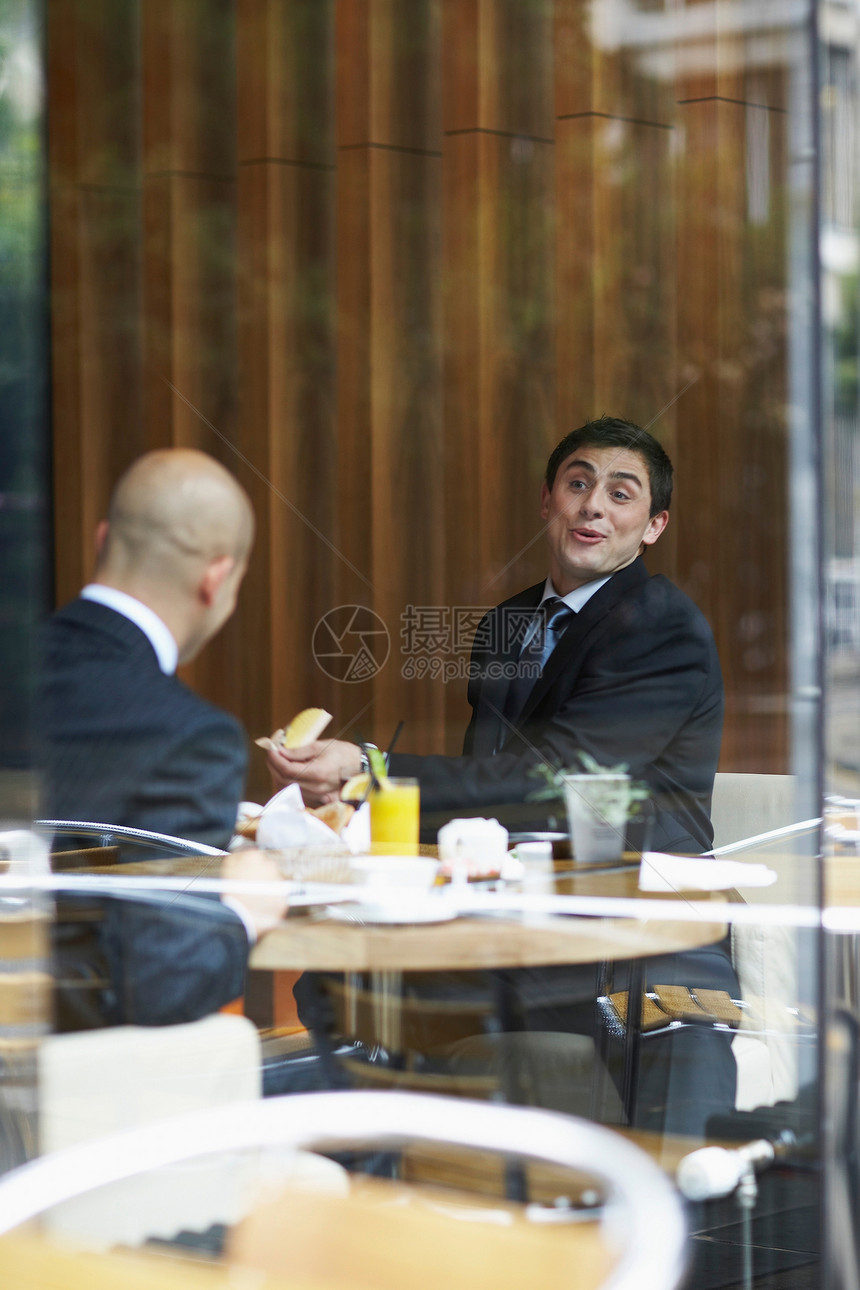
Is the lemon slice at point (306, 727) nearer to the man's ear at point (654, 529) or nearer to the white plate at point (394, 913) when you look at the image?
the white plate at point (394, 913)

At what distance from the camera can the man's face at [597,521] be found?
60.2 inches

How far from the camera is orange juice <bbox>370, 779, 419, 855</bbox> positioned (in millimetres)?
1319

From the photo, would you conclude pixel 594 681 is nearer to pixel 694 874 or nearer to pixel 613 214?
pixel 694 874

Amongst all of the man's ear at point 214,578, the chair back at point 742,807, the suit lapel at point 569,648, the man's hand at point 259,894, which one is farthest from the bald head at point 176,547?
the chair back at point 742,807

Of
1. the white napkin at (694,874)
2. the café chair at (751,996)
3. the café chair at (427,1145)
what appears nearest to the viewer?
the café chair at (427,1145)

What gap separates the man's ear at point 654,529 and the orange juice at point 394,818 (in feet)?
1.37

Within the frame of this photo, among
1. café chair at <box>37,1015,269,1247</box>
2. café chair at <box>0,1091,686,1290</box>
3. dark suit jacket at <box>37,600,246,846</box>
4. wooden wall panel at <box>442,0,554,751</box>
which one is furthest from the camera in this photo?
wooden wall panel at <box>442,0,554,751</box>

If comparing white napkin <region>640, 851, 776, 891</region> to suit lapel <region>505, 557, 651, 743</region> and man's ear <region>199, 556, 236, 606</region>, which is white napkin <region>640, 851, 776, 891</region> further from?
man's ear <region>199, 556, 236, 606</region>

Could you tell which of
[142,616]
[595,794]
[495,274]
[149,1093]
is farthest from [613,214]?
[149,1093]

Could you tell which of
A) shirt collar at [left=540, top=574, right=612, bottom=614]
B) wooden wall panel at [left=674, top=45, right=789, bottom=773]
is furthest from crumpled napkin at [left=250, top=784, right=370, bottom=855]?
wooden wall panel at [left=674, top=45, right=789, bottom=773]

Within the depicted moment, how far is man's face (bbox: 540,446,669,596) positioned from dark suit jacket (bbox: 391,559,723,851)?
40 mm

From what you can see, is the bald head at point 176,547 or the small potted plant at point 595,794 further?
the small potted plant at point 595,794

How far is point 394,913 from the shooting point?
1.25 meters

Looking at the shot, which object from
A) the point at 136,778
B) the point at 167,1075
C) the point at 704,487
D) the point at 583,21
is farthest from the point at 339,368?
the point at 167,1075
